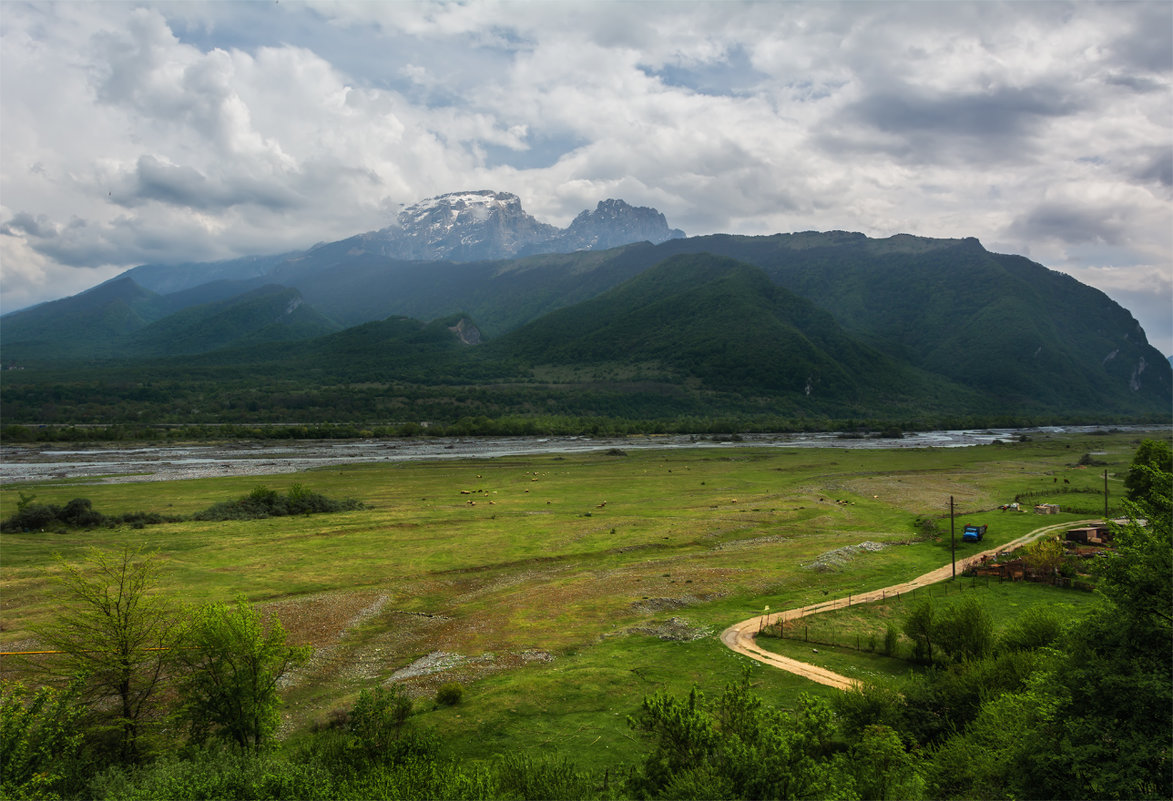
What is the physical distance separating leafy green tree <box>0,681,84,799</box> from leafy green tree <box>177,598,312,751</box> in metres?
3.14

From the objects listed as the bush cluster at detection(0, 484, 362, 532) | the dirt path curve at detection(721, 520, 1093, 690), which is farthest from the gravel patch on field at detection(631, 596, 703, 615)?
the bush cluster at detection(0, 484, 362, 532)

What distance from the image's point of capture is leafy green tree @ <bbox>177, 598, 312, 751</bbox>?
72.5ft

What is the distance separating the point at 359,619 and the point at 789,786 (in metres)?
30.8

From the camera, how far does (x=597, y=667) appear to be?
31.5m

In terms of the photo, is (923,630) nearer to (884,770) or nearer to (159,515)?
(884,770)

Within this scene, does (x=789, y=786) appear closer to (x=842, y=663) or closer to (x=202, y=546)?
(x=842, y=663)

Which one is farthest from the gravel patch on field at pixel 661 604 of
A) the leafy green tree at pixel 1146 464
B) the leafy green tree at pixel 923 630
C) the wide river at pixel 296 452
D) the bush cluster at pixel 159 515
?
the wide river at pixel 296 452

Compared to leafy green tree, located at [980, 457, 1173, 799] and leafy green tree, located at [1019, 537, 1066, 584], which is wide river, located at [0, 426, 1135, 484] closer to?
leafy green tree, located at [1019, 537, 1066, 584]

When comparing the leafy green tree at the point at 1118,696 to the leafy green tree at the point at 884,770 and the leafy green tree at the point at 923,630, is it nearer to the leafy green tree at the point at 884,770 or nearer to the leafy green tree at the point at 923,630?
the leafy green tree at the point at 884,770

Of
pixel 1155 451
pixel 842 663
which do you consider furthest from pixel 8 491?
pixel 1155 451

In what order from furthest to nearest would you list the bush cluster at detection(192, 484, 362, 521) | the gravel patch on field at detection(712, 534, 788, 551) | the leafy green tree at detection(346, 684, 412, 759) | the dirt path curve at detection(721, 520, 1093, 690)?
the bush cluster at detection(192, 484, 362, 521) < the gravel patch on field at detection(712, 534, 788, 551) < the dirt path curve at detection(721, 520, 1093, 690) < the leafy green tree at detection(346, 684, 412, 759)

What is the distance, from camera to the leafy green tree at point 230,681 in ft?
72.5

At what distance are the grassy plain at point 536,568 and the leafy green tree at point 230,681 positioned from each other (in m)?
3.80

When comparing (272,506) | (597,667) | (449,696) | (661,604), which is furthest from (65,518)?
(597,667)
